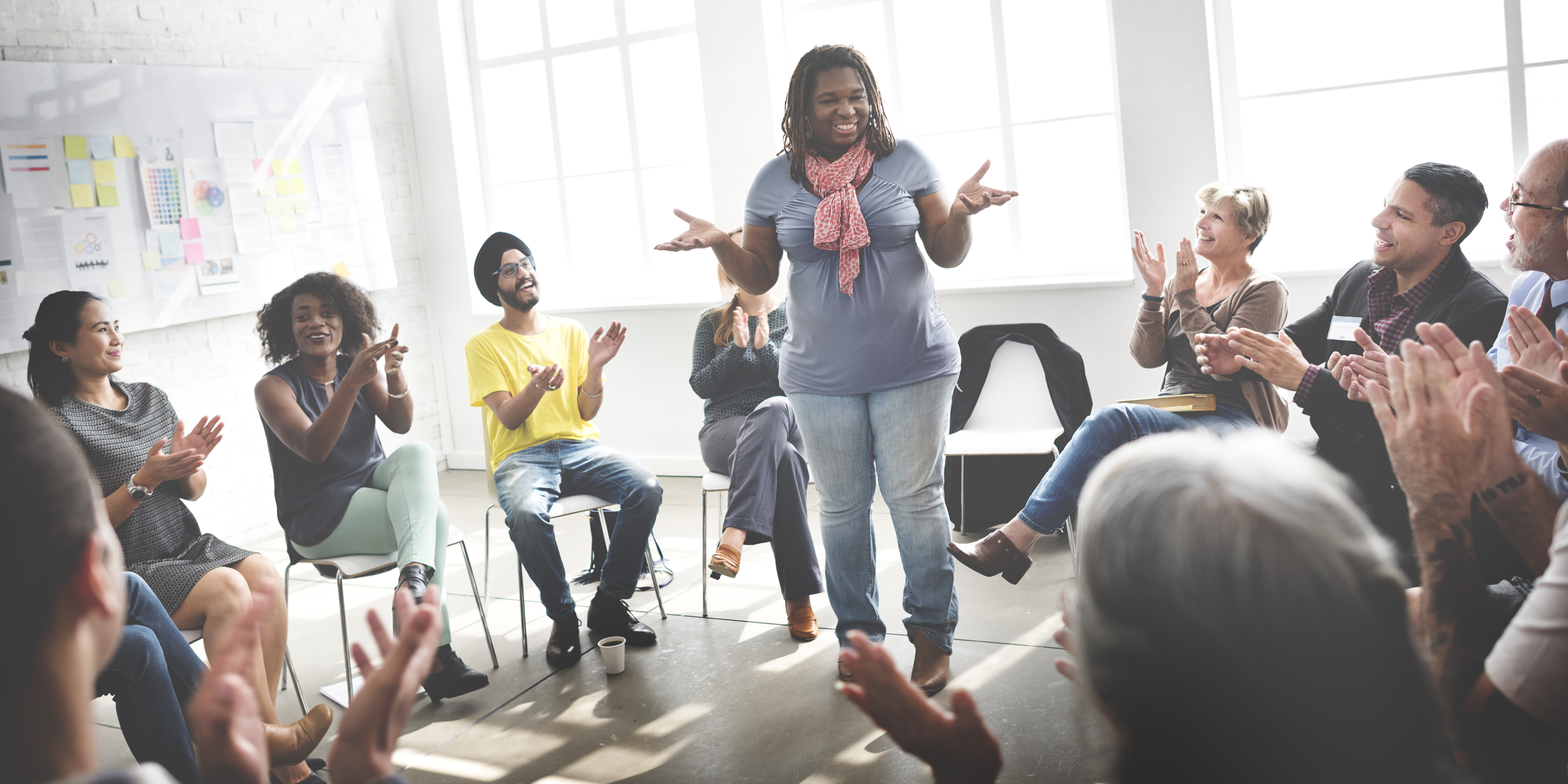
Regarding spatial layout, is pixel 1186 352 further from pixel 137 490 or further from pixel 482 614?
pixel 137 490

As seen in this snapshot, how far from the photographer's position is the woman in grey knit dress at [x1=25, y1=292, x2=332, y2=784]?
253 cm

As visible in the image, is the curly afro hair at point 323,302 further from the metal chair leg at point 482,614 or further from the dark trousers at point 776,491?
the dark trousers at point 776,491

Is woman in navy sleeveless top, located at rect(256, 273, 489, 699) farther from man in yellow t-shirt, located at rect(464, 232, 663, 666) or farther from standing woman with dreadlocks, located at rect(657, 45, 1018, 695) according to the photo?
standing woman with dreadlocks, located at rect(657, 45, 1018, 695)

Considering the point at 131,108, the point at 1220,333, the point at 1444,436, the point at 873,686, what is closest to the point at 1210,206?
the point at 1220,333

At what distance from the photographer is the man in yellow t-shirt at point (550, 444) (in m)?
3.21

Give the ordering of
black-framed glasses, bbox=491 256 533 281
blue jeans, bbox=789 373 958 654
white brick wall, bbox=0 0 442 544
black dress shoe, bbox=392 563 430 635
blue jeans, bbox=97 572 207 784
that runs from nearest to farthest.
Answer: blue jeans, bbox=97 572 207 784
blue jeans, bbox=789 373 958 654
black dress shoe, bbox=392 563 430 635
black-framed glasses, bbox=491 256 533 281
white brick wall, bbox=0 0 442 544

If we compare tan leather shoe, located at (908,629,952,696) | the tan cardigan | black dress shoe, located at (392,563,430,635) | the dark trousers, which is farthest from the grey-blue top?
black dress shoe, located at (392,563,430,635)

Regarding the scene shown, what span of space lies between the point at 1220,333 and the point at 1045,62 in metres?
2.10

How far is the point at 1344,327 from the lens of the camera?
9.43 ft

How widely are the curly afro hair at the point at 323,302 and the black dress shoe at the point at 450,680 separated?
0.98m

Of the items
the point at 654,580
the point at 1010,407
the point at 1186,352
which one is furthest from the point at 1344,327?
the point at 654,580

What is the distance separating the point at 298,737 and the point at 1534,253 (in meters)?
2.88

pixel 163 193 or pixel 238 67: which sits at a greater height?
pixel 238 67

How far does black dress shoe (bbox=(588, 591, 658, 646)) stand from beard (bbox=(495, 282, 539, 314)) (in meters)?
0.99
